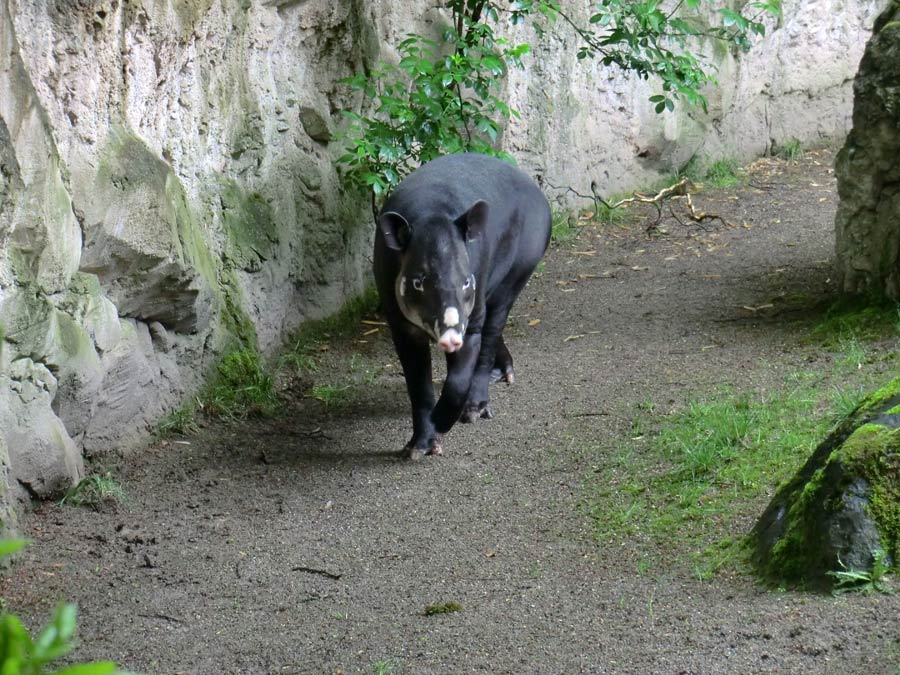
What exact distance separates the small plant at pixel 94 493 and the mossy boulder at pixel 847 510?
10.4 feet

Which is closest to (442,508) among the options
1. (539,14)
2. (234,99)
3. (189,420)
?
(189,420)

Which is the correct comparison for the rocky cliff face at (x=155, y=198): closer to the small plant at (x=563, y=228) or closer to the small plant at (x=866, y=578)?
the small plant at (x=563, y=228)

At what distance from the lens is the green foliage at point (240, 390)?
6781 mm

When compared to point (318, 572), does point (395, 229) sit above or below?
above

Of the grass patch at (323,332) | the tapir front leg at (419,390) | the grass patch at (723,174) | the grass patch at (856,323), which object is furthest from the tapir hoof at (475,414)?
the grass patch at (723,174)

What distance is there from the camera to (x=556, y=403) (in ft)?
22.0

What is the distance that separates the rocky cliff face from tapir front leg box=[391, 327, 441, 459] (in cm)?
126

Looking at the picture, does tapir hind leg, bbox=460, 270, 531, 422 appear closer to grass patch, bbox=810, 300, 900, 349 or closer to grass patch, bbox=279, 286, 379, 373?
grass patch, bbox=279, 286, 379, 373

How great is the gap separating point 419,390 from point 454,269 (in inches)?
30.7

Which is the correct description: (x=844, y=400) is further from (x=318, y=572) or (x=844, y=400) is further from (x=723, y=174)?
(x=723, y=174)

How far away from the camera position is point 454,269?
5828 mm

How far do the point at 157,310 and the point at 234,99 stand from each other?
1.60m

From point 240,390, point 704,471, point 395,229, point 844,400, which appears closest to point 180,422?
point 240,390

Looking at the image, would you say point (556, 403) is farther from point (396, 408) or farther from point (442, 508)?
point (442, 508)
